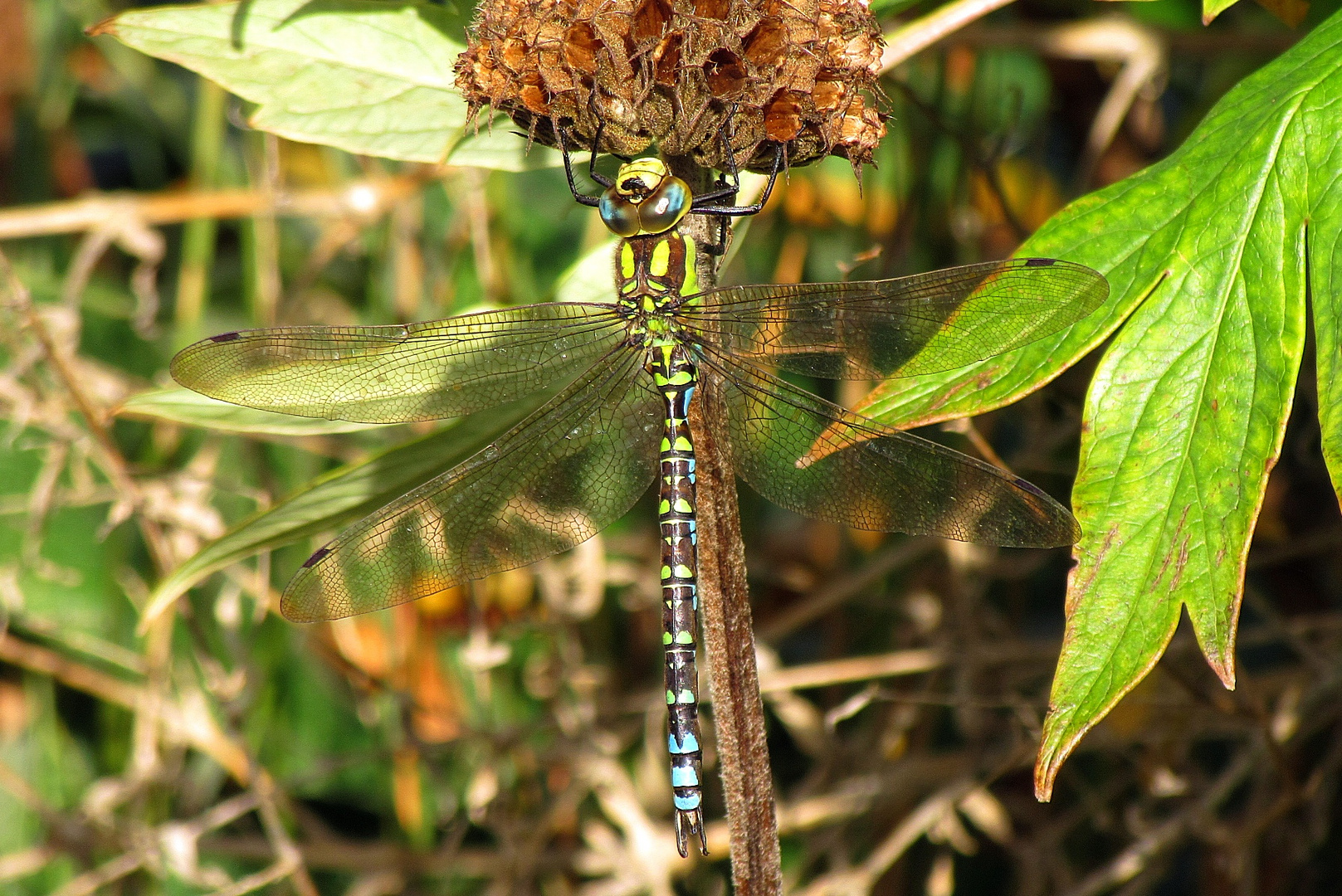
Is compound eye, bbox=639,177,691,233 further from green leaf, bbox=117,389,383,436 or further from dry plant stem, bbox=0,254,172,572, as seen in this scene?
dry plant stem, bbox=0,254,172,572

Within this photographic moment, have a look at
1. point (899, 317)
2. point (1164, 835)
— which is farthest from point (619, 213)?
point (1164, 835)

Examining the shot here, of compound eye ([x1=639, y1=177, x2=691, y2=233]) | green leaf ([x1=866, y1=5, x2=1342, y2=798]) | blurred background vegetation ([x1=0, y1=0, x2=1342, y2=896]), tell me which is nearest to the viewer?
green leaf ([x1=866, y1=5, x2=1342, y2=798])

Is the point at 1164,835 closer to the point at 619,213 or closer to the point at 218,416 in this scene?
the point at 619,213

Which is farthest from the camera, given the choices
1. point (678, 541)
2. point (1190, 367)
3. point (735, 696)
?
point (678, 541)

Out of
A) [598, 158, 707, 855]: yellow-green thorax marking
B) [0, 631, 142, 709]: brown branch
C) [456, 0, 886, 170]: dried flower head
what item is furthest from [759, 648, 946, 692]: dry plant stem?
[0, 631, 142, 709]: brown branch

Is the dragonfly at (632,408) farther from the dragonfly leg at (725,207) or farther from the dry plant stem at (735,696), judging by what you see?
the dry plant stem at (735,696)

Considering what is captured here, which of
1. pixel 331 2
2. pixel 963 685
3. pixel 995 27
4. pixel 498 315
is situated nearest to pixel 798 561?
pixel 963 685
